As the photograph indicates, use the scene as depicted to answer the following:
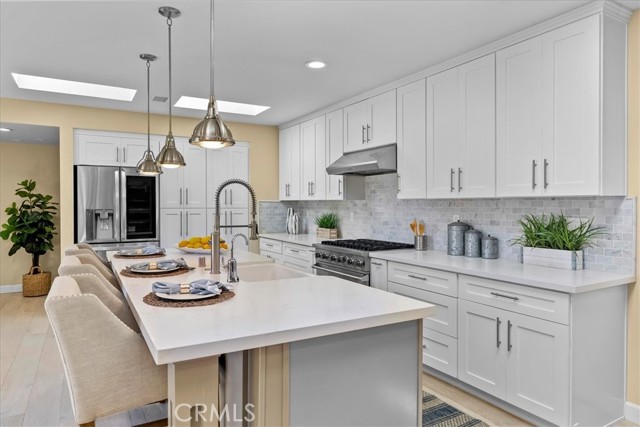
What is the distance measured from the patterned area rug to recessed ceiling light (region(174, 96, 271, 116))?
3.77 m

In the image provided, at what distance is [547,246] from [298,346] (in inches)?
85.3

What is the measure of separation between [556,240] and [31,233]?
6.14m

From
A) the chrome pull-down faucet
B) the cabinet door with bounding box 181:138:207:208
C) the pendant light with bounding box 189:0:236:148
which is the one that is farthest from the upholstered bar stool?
the cabinet door with bounding box 181:138:207:208

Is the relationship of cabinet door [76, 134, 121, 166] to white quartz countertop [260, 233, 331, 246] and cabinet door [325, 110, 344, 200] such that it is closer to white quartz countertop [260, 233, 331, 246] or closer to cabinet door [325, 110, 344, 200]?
white quartz countertop [260, 233, 331, 246]

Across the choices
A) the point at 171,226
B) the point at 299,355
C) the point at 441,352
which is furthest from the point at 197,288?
the point at 171,226

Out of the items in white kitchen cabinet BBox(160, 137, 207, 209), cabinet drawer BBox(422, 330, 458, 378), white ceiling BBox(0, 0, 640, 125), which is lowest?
cabinet drawer BBox(422, 330, 458, 378)

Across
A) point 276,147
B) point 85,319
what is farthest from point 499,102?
point 276,147

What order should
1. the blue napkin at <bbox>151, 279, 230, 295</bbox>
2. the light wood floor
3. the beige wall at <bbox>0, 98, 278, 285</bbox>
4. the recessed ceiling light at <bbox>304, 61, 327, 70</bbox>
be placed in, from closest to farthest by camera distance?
the blue napkin at <bbox>151, 279, 230, 295</bbox>
the light wood floor
the recessed ceiling light at <bbox>304, 61, 327, 70</bbox>
the beige wall at <bbox>0, 98, 278, 285</bbox>

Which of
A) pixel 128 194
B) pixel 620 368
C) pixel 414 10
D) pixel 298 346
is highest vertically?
pixel 414 10

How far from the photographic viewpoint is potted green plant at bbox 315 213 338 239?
17.7 ft

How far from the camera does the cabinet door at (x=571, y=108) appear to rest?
246 cm

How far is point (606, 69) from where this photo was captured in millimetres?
2441

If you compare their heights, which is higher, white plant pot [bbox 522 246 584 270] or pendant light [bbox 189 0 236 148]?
pendant light [bbox 189 0 236 148]

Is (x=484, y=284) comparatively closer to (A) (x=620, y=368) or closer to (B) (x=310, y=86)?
(A) (x=620, y=368)
